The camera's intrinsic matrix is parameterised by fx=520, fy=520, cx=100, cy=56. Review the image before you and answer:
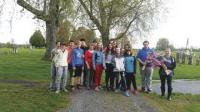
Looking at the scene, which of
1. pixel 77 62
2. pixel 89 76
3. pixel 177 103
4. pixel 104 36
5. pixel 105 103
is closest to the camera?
pixel 105 103

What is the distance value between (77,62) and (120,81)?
1.97 m

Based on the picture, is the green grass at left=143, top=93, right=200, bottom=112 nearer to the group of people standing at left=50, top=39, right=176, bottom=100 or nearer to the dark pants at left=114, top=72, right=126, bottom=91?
the group of people standing at left=50, top=39, right=176, bottom=100

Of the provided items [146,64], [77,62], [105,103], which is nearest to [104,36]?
[146,64]

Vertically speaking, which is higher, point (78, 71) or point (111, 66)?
point (111, 66)

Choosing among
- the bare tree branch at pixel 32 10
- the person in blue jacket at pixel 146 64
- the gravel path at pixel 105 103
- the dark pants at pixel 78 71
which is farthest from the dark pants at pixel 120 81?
the bare tree branch at pixel 32 10

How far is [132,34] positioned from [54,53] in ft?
99.5

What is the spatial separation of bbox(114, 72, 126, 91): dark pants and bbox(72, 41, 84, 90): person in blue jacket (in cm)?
148

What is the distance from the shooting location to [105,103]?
17.0 metres

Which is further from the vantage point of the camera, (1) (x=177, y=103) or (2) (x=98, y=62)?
(2) (x=98, y=62)

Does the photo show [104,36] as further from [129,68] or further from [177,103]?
[177,103]

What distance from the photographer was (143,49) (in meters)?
21.0

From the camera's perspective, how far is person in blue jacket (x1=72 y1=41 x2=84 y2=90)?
19.9m

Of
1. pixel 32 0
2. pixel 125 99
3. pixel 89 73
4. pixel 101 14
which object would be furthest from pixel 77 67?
pixel 101 14

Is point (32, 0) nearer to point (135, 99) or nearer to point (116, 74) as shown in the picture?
point (116, 74)
